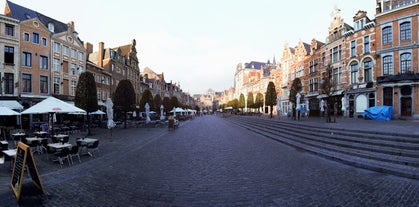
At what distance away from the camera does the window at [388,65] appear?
84.7ft

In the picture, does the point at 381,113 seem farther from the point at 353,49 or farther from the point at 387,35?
the point at 353,49

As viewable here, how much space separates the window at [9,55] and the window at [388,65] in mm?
46685

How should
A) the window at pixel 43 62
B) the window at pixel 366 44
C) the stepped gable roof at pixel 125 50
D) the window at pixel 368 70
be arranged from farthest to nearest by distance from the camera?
the stepped gable roof at pixel 125 50 < the window at pixel 43 62 < the window at pixel 366 44 < the window at pixel 368 70

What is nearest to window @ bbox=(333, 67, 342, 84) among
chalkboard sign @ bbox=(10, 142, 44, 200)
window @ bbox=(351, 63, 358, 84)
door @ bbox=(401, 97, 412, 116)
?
window @ bbox=(351, 63, 358, 84)

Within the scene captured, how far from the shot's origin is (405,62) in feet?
81.1

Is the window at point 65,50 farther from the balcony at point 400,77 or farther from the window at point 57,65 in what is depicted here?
the balcony at point 400,77

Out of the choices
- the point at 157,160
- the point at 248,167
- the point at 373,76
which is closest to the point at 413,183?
the point at 248,167

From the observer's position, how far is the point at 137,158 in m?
9.58

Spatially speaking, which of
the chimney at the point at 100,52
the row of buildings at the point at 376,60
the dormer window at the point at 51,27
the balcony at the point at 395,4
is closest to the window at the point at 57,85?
the dormer window at the point at 51,27

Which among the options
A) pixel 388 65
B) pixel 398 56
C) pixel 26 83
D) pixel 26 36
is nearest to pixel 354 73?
pixel 388 65

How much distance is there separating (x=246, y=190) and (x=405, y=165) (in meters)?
6.32

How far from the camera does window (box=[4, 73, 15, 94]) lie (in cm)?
2551

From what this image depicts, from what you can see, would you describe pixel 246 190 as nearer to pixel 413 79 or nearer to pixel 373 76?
pixel 413 79

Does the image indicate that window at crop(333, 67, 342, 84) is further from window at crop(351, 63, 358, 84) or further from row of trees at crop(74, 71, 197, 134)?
row of trees at crop(74, 71, 197, 134)
